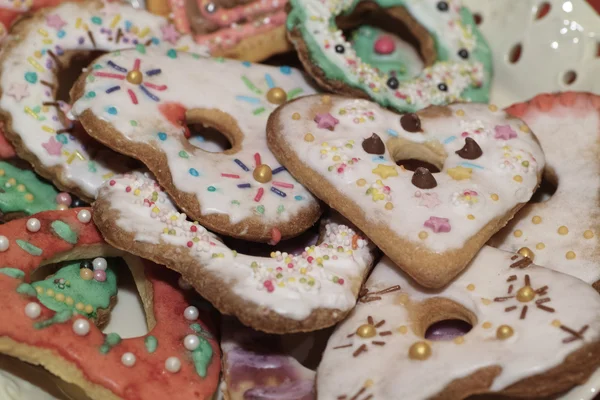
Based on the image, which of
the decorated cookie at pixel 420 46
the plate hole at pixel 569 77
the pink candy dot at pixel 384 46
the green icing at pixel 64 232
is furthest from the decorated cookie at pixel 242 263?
the plate hole at pixel 569 77

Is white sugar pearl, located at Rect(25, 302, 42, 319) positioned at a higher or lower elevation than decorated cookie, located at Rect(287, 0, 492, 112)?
lower

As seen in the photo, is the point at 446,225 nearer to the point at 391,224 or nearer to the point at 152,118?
the point at 391,224

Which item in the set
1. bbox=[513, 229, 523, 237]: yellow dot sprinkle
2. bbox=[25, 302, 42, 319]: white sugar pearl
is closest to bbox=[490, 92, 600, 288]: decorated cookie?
bbox=[513, 229, 523, 237]: yellow dot sprinkle

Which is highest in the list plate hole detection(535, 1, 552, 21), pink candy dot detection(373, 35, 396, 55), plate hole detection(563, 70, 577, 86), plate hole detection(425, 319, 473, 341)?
plate hole detection(535, 1, 552, 21)

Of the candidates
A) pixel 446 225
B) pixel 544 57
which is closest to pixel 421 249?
pixel 446 225

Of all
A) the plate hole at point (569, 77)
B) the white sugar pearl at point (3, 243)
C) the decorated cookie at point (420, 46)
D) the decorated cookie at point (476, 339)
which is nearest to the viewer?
the decorated cookie at point (476, 339)

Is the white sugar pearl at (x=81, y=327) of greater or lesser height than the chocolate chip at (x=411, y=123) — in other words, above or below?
below

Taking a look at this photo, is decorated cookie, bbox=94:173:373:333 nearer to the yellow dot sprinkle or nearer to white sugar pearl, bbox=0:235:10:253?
white sugar pearl, bbox=0:235:10:253

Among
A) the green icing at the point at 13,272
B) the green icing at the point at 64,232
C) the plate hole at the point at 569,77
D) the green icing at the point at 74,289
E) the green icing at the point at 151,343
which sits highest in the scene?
the plate hole at the point at 569,77

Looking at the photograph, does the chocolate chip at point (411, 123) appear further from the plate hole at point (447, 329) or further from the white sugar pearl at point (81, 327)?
the white sugar pearl at point (81, 327)
